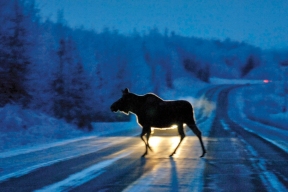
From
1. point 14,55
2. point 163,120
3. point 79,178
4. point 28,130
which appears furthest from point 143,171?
point 14,55

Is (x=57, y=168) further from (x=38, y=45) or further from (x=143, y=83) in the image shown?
(x=143, y=83)

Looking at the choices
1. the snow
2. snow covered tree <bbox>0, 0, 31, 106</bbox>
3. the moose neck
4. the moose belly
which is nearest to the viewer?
the snow

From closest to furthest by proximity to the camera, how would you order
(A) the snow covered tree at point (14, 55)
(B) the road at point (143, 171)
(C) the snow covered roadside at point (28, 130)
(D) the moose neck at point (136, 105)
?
(B) the road at point (143, 171), (D) the moose neck at point (136, 105), (C) the snow covered roadside at point (28, 130), (A) the snow covered tree at point (14, 55)

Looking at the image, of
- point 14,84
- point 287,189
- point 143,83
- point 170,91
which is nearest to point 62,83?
point 14,84

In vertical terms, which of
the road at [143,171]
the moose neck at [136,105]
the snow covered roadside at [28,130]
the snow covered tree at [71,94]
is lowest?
the road at [143,171]

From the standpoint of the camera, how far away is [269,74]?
192000 mm

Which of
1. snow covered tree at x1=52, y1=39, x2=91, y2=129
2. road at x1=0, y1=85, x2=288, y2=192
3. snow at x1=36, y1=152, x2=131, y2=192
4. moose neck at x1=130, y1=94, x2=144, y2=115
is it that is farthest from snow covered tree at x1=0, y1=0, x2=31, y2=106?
snow at x1=36, y1=152, x2=131, y2=192

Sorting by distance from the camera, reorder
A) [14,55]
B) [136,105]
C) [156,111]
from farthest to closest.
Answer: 1. [14,55]
2. [136,105]
3. [156,111]

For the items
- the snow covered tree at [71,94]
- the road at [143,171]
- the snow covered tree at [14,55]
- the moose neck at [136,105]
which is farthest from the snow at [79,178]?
the snow covered tree at [71,94]

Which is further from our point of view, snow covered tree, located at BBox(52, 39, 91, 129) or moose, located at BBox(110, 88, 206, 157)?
snow covered tree, located at BBox(52, 39, 91, 129)

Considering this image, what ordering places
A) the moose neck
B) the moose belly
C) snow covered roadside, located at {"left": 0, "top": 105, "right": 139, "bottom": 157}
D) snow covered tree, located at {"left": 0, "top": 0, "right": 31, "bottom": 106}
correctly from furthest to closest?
snow covered tree, located at {"left": 0, "top": 0, "right": 31, "bottom": 106} < snow covered roadside, located at {"left": 0, "top": 105, "right": 139, "bottom": 157} < the moose neck < the moose belly

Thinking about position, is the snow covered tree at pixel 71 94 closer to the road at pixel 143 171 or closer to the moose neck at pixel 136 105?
the road at pixel 143 171

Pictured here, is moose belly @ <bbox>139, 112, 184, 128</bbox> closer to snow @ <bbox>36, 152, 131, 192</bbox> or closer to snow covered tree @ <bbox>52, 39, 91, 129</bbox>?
snow @ <bbox>36, 152, 131, 192</bbox>

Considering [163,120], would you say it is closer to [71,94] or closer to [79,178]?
[79,178]
